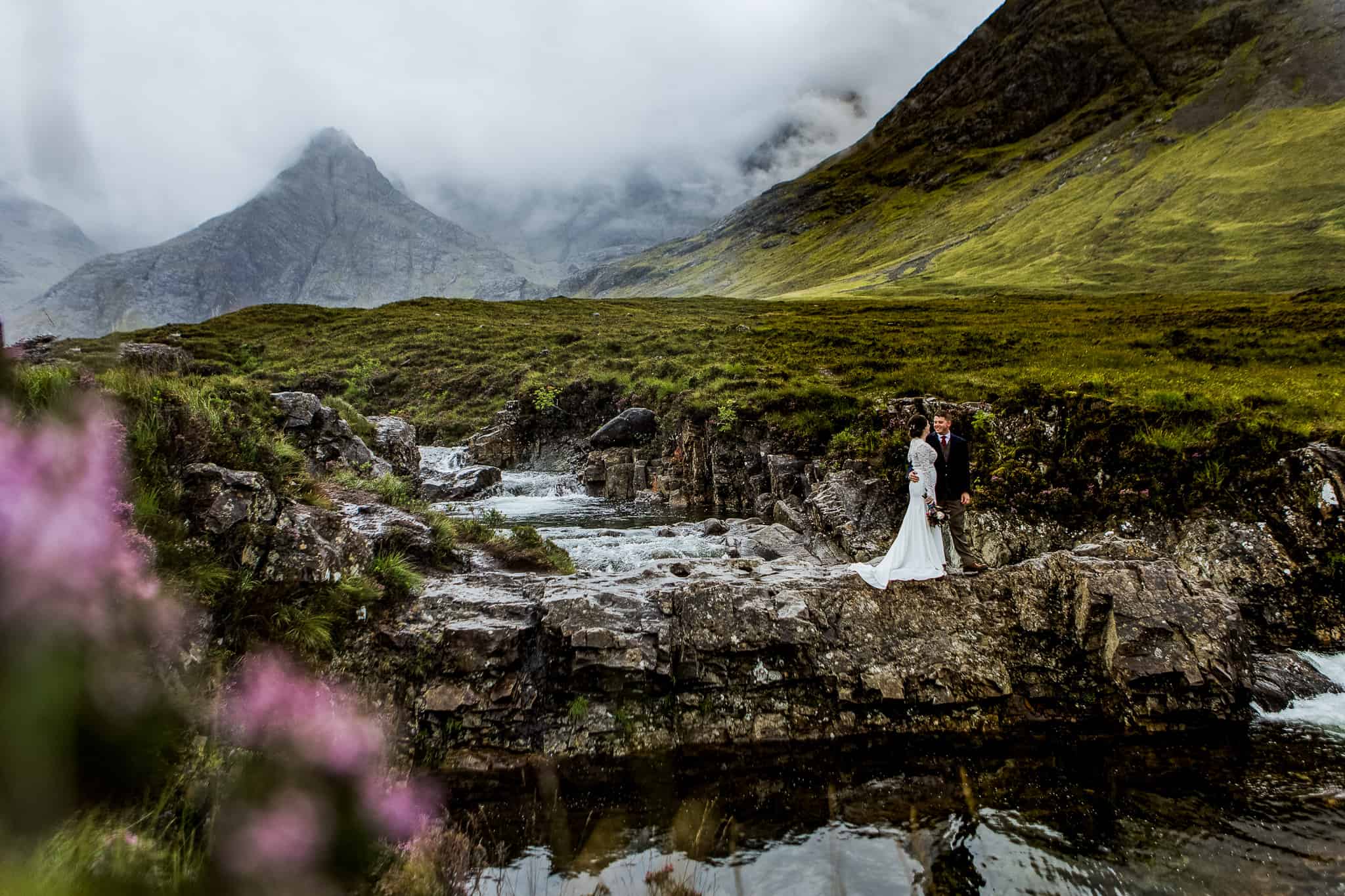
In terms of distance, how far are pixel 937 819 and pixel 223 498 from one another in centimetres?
910

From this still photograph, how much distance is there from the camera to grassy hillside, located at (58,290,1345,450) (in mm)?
17438

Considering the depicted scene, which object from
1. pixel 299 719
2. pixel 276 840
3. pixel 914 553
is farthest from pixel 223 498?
pixel 914 553

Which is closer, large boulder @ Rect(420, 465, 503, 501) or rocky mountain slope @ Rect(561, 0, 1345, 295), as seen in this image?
large boulder @ Rect(420, 465, 503, 501)

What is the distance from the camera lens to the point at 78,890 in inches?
89.4

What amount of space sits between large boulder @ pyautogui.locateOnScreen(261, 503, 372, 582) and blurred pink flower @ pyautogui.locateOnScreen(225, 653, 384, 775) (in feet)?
3.98

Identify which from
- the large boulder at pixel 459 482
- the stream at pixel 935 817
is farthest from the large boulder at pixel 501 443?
the stream at pixel 935 817

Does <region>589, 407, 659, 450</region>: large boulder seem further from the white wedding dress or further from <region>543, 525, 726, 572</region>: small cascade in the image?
the white wedding dress

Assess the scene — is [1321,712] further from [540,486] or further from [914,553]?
[540,486]

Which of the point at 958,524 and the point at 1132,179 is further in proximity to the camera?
the point at 1132,179

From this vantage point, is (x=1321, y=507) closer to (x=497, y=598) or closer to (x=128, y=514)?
(x=497, y=598)

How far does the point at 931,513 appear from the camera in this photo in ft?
28.9

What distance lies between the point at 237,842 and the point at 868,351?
32205 mm

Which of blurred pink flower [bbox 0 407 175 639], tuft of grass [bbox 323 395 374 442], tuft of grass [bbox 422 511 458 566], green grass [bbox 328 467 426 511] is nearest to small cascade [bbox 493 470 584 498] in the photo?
tuft of grass [bbox 323 395 374 442]

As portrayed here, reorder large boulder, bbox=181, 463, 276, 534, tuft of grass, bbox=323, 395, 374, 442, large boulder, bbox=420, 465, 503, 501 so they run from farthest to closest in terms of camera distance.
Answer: large boulder, bbox=420, 465, 503, 501, tuft of grass, bbox=323, 395, 374, 442, large boulder, bbox=181, 463, 276, 534
